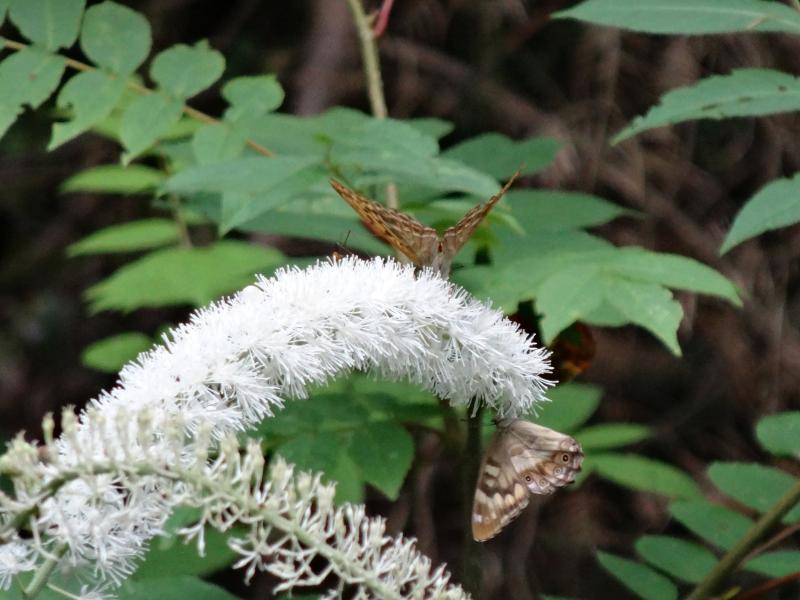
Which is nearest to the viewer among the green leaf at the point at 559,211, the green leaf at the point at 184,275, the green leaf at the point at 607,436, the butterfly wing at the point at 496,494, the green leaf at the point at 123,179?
the butterfly wing at the point at 496,494

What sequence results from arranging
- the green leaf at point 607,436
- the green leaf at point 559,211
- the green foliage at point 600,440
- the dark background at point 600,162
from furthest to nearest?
1. the dark background at point 600,162
2. the green leaf at point 607,436
3. the green foliage at point 600,440
4. the green leaf at point 559,211

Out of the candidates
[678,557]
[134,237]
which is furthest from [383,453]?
[134,237]

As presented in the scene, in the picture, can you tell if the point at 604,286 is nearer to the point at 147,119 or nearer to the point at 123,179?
the point at 147,119

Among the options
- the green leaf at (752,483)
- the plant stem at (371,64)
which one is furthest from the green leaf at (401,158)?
the green leaf at (752,483)

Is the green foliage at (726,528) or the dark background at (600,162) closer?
the green foliage at (726,528)

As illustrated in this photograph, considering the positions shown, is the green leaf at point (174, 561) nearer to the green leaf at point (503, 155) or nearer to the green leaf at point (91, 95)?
the green leaf at point (91, 95)

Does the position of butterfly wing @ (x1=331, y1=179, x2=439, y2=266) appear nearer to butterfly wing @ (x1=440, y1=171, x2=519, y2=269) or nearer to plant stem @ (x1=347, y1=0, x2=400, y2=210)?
butterfly wing @ (x1=440, y1=171, x2=519, y2=269)
